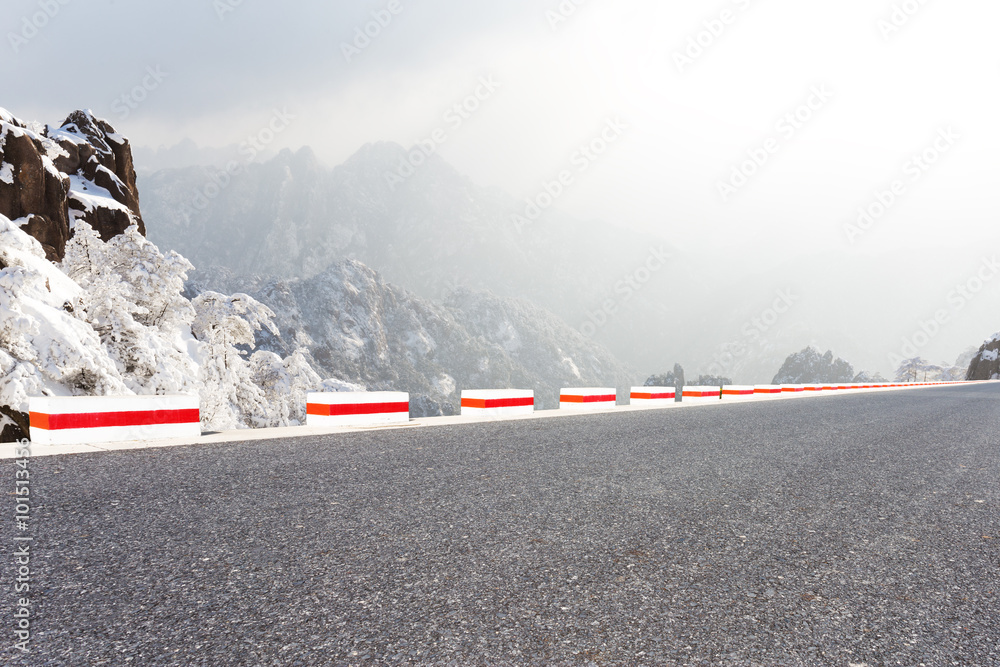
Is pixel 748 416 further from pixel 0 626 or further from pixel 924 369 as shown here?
pixel 924 369

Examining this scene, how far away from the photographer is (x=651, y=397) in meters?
20.4

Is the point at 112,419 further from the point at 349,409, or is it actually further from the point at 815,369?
the point at 815,369

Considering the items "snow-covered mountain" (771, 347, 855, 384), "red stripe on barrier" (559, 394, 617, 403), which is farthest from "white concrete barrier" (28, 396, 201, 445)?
"snow-covered mountain" (771, 347, 855, 384)

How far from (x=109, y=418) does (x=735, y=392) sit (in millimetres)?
24693

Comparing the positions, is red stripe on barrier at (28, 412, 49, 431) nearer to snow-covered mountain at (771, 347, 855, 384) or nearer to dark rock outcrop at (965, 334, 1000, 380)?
dark rock outcrop at (965, 334, 1000, 380)

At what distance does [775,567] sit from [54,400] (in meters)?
9.26

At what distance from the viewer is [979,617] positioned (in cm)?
333

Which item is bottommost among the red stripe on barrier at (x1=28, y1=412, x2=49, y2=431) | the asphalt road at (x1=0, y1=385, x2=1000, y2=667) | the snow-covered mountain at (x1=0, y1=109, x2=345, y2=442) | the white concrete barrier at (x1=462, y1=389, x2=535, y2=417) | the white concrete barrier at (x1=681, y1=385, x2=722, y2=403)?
the asphalt road at (x1=0, y1=385, x2=1000, y2=667)

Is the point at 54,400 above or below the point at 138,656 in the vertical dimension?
above

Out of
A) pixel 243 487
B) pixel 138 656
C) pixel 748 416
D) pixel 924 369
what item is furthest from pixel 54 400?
pixel 924 369

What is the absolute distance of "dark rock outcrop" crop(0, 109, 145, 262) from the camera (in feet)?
116

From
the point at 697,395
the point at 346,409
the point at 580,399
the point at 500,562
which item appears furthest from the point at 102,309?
the point at 500,562

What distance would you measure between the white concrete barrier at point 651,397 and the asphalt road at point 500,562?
1192 centimetres

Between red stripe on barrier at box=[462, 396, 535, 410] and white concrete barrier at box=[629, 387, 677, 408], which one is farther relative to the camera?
white concrete barrier at box=[629, 387, 677, 408]
